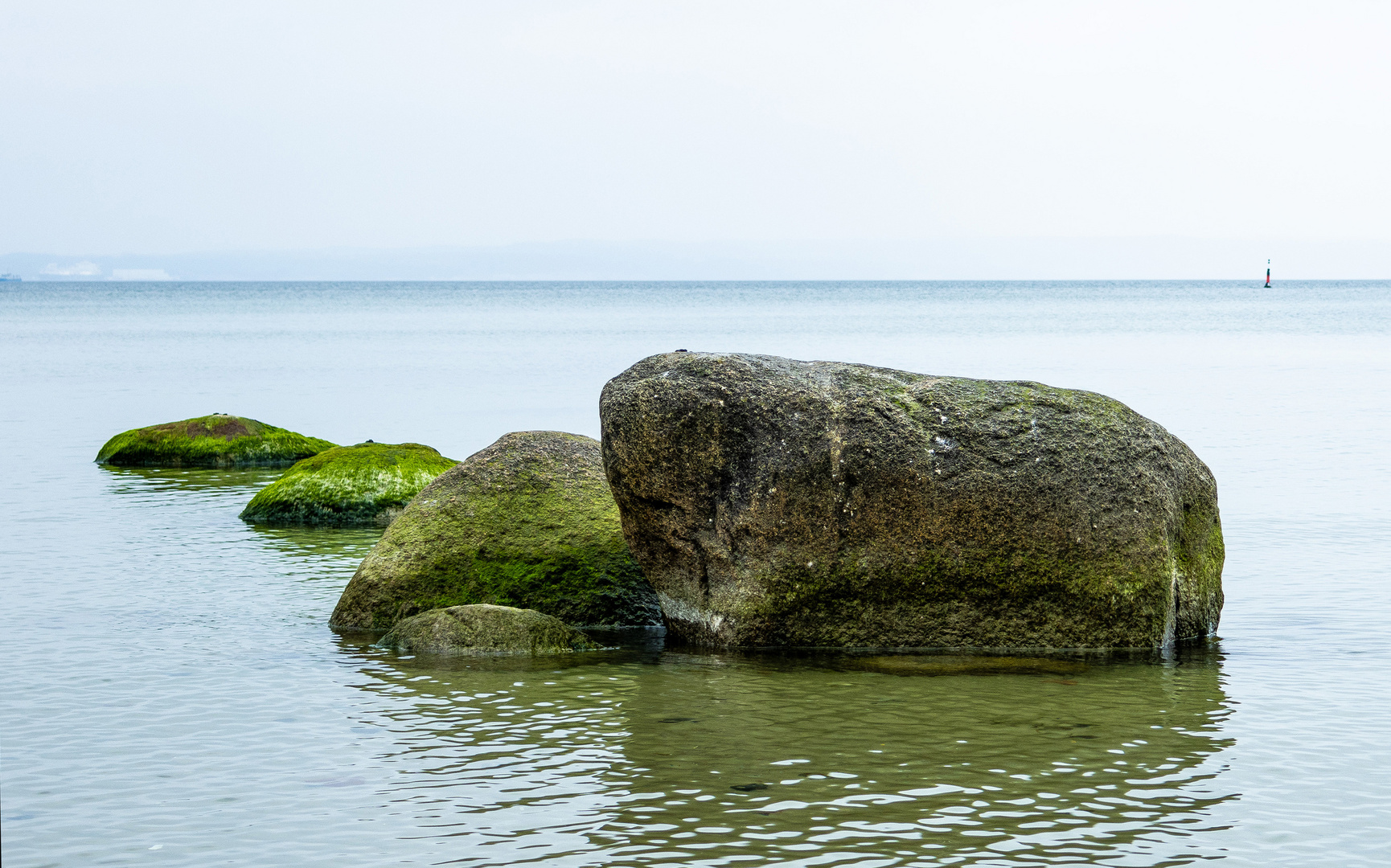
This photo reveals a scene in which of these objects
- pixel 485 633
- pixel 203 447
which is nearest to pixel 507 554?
pixel 485 633

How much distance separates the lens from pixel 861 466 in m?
11.9

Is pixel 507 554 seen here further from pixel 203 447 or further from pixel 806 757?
pixel 203 447

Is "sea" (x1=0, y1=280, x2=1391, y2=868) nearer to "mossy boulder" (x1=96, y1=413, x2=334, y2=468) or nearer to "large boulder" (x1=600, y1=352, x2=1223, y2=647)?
"large boulder" (x1=600, y1=352, x2=1223, y2=647)

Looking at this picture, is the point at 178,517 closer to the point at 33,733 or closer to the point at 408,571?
the point at 408,571

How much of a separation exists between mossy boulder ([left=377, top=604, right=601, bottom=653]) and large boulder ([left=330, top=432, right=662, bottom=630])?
35.1 inches

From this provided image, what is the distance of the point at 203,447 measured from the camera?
26.8 m

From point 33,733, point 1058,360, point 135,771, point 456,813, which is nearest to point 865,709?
point 456,813

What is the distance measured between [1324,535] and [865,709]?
999cm

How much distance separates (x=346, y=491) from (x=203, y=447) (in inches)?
329

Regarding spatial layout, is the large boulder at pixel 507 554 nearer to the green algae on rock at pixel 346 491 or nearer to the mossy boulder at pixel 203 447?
the green algae on rock at pixel 346 491

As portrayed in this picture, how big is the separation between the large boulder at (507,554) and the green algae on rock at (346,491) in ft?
18.7

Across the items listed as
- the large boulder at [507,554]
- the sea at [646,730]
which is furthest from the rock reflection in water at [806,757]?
the large boulder at [507,554]

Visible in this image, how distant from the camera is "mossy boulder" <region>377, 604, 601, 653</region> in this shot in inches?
478

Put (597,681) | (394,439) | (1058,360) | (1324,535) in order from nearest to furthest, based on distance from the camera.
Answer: (597,681) → (1324,535) → (394,439) → (1058,360)
